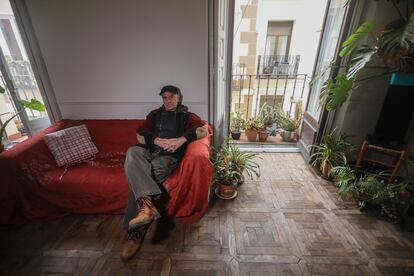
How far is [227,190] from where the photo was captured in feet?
5.89

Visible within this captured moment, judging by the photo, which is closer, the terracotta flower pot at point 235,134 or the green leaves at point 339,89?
the green leaves at point 339,89

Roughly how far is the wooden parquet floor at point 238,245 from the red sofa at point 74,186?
11 centimetres

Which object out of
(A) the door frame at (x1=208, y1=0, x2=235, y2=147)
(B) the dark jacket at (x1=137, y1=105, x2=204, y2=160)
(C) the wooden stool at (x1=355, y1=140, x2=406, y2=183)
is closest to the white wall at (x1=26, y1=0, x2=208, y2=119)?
(A) the door frame at (x1=208, y1=0, x2=235, y2=147)

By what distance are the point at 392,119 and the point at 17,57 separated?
4.05 m

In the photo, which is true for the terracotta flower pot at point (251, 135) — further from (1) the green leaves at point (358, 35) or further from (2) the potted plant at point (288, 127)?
(1) the green leaves at point (358, 35)

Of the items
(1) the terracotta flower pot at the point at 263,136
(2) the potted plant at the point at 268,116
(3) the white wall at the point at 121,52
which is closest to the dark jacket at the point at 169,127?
(3) the white wall at the point at 121,52

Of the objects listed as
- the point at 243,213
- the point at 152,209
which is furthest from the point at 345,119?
the point at 152,209

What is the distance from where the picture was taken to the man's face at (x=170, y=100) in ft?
5.45

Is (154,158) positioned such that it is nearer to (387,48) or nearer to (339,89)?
(339,89)

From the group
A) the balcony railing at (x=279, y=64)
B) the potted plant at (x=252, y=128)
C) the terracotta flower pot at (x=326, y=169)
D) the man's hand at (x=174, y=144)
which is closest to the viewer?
the man's hand at (x=174, y=144)

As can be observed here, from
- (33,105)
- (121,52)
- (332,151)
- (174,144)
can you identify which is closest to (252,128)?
(332,151)

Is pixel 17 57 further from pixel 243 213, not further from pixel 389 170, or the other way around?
pixel 389 170

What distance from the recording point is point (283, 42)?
5066 mm

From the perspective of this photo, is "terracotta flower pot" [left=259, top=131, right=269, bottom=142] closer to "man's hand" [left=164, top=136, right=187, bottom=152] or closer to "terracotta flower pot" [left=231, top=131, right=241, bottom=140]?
"terracotta flower pot" [left=231, top=131, right=241, bottom=140]
